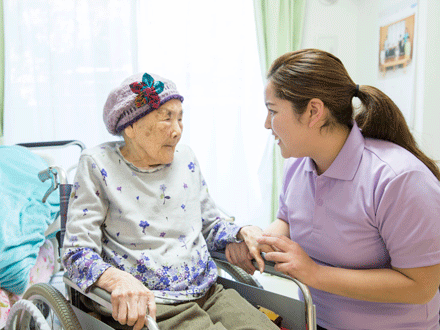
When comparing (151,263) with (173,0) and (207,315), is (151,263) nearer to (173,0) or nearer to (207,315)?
(207,315)

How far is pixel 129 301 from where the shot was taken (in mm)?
931

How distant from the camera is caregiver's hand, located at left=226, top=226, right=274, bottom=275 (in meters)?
1.24

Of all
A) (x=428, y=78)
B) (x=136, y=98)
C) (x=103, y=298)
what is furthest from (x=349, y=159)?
(x=428, y=78)

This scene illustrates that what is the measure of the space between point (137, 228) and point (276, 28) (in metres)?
2.55

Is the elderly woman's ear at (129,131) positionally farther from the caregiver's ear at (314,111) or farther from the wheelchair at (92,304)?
the caregiver's ear at (314,111)

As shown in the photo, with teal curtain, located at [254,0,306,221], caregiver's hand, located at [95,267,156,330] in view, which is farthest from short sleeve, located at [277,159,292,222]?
teal curtain, located at [254,0,306,221]

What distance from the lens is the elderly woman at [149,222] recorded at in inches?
43.2

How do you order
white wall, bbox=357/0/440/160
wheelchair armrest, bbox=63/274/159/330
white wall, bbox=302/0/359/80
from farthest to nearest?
1. white wall, bbox=302/0/359/80
2. white wall, bbox=357/0/440/160
3. wheelchair armrest, bbox=63/274/159/330

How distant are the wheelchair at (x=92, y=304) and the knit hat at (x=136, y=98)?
0.31 metres

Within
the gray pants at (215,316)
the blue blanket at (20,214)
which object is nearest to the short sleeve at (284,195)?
the gray pants at (215,316)

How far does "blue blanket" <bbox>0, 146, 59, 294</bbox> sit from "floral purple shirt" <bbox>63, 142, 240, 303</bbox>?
2.05 ft

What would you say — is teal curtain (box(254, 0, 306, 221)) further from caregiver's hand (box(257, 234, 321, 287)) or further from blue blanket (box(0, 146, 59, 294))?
caregiver's hand (box(257, 234, 321, 287))

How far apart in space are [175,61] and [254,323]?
7.93 feet

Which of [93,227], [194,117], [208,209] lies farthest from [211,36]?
[93,227]
